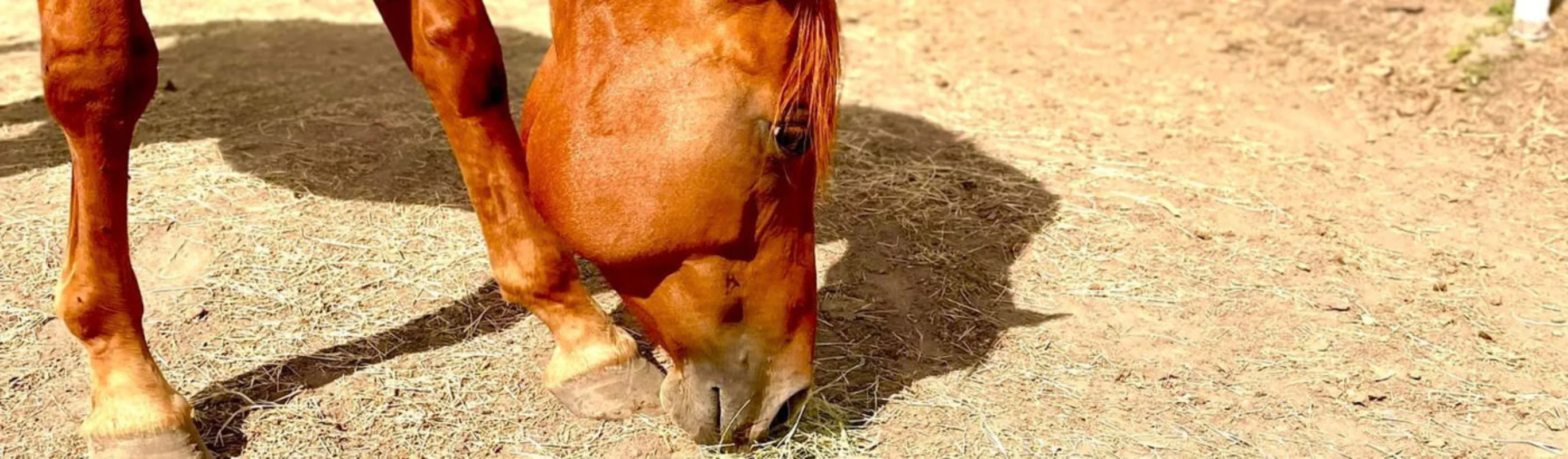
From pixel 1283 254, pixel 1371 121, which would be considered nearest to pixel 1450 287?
pixel 1283 254

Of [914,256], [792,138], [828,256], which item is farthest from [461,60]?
[914,256]

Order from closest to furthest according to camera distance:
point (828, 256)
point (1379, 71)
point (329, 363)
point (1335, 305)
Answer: point (329, 363) < point (1335, 305) < point (828, 256) < point (1379, 71)

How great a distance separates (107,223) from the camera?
8.84 feet

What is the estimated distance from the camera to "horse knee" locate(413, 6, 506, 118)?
9.07 ft

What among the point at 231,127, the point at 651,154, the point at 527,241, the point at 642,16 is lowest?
the point at 231,127

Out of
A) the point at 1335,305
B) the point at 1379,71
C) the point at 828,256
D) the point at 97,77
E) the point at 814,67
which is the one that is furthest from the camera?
the point at 1379,71

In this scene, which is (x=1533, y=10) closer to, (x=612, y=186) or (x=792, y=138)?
(x=792, y=138)

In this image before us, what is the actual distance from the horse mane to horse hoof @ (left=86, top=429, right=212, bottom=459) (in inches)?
57.8

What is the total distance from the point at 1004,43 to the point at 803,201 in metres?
4.12

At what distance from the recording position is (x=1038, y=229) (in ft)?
13.4

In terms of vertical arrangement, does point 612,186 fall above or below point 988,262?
above

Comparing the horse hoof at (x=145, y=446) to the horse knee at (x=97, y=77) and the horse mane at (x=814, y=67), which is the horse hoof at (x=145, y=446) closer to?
the horse knee at (x=97, y=77)

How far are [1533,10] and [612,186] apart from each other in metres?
5.05

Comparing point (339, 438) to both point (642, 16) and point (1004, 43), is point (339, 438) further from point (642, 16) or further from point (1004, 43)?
point (1004, 43)
